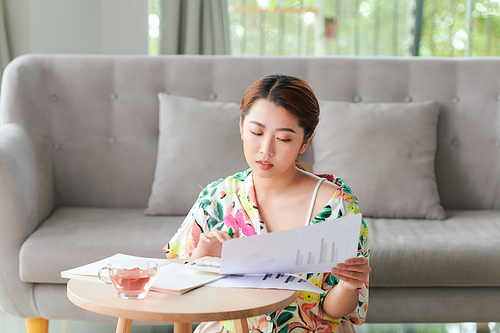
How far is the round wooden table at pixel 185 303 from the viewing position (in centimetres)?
69

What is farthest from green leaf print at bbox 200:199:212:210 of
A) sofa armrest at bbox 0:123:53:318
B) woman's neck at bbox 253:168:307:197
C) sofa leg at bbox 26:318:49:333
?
sofa leg at bbox 26:318:49:333

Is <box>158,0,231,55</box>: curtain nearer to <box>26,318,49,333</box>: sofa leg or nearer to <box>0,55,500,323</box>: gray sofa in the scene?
<box>0,55,500,323</box>: gray sofa

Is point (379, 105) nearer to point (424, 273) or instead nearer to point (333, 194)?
point (424, 273)

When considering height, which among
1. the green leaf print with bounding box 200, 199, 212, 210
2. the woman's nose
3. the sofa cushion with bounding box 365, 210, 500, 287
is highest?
the woman's nose

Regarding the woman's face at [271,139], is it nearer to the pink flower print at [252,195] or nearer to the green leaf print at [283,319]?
the pink flower print at [252,195]

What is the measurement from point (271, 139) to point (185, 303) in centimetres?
37

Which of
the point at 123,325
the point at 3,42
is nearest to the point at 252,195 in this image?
the point at 123,325

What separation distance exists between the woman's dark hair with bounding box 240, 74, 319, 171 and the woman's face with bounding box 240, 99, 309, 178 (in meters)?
0.01

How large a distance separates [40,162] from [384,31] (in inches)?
109

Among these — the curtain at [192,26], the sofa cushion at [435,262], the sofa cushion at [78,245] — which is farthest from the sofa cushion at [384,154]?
the curtain at [192,26]

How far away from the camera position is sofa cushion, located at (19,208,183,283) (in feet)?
4.98

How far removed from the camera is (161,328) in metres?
1.83

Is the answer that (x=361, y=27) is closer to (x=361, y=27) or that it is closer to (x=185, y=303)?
(x=361, y=27)

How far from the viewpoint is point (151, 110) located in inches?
80.7
